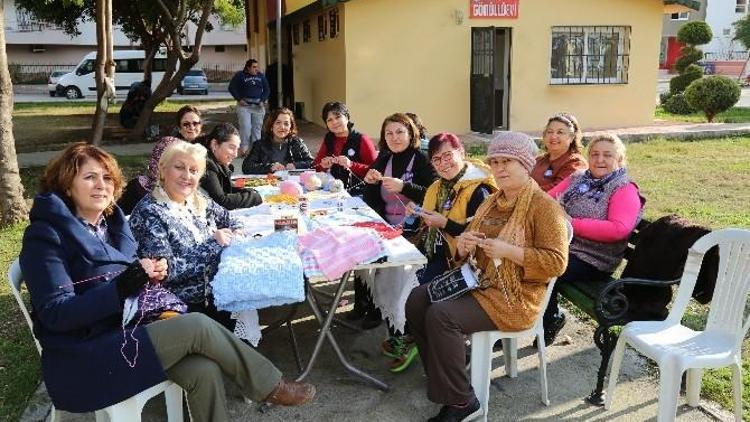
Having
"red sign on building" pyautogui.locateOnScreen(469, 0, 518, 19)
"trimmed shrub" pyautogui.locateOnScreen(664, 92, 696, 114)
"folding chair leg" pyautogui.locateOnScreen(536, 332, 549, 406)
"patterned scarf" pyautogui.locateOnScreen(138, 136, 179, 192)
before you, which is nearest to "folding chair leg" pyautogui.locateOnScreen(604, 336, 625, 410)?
"folding chair leg" pyautogui.locateOnScreen(536, 332, 549, 406)

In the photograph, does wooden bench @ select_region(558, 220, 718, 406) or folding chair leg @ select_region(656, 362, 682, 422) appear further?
wooden bench @ select_region(558, 220, 718, 406)

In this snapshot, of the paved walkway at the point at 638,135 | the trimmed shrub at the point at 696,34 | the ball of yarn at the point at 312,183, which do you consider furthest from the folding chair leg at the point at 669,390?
the trimmed shrub at the point at 696,34

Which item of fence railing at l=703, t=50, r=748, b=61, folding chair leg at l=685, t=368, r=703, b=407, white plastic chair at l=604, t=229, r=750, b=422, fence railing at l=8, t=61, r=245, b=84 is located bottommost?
folding chair leg at l=685, t=368, r=703, b=407

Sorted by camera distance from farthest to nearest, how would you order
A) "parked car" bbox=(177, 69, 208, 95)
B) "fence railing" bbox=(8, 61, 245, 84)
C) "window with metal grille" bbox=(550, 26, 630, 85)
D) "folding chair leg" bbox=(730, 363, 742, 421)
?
"fence railing" bbox=(8, 61, 245, 84), "parked car" bbox=(177, 69, 208, 95), "window with metal grille" bbox=(550, 26, 630, 85), "folding chair leg" bbox=(730, 363, 742, 421)

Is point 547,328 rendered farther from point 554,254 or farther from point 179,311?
point 179,311

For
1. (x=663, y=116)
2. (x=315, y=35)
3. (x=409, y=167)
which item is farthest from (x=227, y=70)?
(x=409, y=167)

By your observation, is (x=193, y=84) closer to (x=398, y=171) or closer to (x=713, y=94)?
(x=713, y=94)

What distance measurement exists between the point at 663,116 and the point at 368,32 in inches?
331

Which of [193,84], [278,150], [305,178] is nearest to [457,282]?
[305,178]

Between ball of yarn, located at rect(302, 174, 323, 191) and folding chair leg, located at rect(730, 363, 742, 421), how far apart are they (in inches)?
120

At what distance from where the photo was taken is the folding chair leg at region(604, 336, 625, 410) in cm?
312

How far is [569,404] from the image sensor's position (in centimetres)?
330

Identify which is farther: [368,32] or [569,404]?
Answer: [368,32]

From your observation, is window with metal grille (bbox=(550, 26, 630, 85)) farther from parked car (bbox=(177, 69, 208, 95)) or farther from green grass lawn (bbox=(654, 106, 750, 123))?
parked car (bbox=(177, 69, 208, 95))
